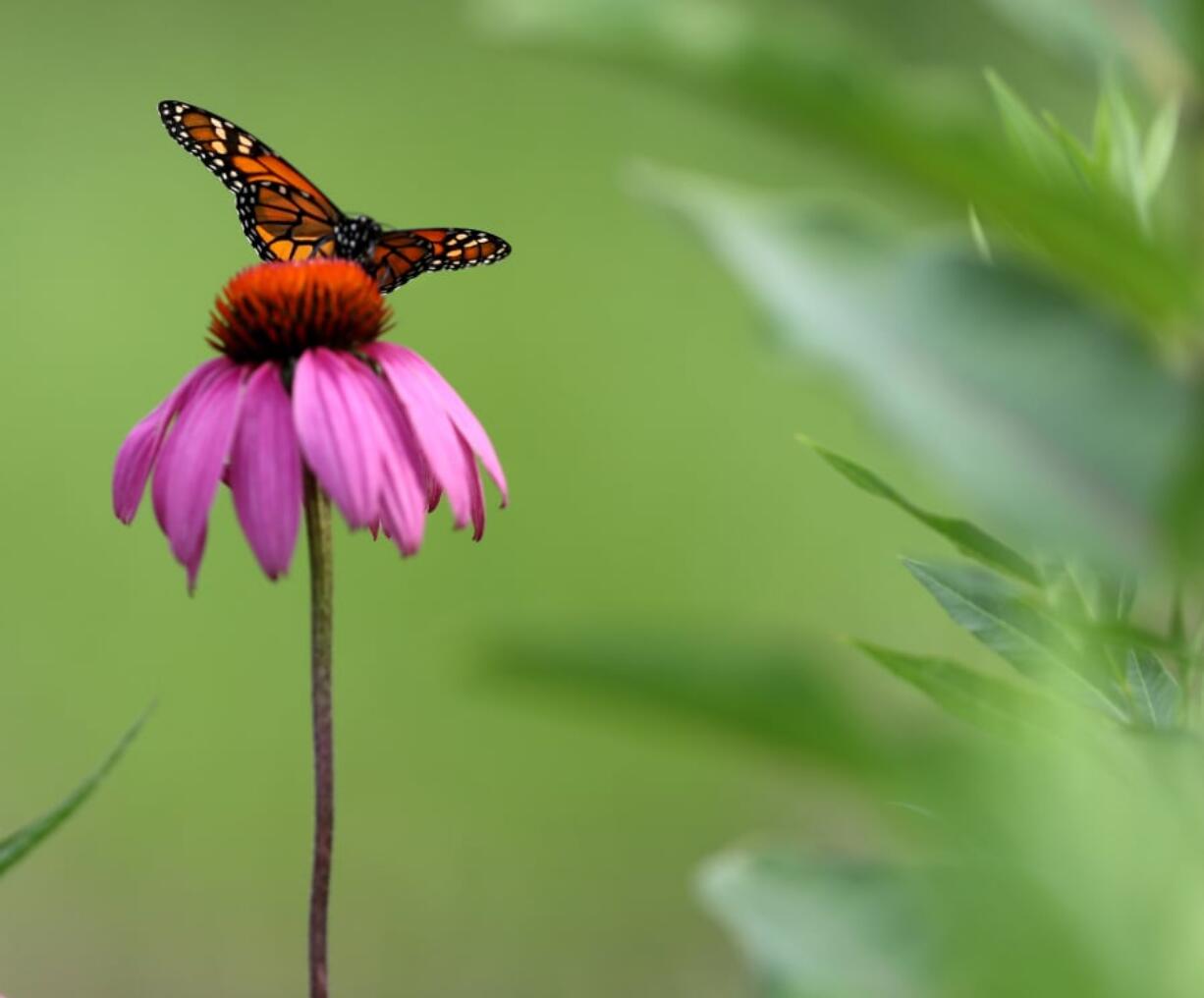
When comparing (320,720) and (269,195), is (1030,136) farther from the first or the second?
(269,195)

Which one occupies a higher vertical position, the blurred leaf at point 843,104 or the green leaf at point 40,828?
the blurred leaf at point 843,104

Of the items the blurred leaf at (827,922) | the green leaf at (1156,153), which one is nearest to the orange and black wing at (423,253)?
the green leaf at (1156,153)

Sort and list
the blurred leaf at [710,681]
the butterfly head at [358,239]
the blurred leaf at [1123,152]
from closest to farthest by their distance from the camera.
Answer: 1. the blurred leaf at [710,681]
2. the blurred leaf at [1123,152]
3. the butterfly head at [358,239]

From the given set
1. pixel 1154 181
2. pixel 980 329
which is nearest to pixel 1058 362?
pixel 980 329

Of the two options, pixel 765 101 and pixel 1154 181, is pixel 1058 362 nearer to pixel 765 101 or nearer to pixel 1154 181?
pixel 765 101

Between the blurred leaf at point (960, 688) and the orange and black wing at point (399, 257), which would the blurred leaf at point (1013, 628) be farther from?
the orange and black wing at point (399, 257)

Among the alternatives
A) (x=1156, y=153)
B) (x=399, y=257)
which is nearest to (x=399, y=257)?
(x=399, y=257)
